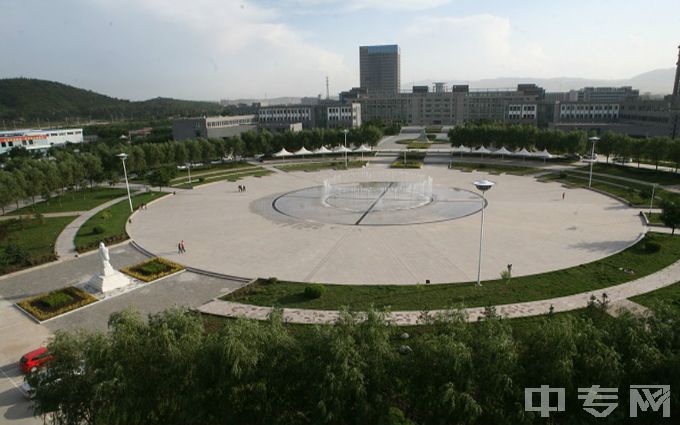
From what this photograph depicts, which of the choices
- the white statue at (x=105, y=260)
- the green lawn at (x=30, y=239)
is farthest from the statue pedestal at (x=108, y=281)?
the green lawn at (x=30, y=239)

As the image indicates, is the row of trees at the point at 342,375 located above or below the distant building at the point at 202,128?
below

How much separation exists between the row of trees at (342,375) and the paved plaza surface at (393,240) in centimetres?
1256

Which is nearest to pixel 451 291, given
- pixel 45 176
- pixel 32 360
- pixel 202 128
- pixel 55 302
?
pixel 32 360

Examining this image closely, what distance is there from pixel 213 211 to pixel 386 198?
1859 centimetres

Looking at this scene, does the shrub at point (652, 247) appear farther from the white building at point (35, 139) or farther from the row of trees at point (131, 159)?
the white building at point (35, 139)

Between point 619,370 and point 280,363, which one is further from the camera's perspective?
point 280,363

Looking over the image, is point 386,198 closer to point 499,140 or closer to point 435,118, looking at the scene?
point 499,140

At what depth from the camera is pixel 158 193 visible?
5341 centimetres

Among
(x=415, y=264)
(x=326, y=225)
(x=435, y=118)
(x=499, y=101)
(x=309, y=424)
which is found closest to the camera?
(x=309, y=424)

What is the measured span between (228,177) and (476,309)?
161 ft

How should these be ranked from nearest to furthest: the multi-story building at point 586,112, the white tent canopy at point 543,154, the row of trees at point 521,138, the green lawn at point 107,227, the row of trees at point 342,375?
the row of trees at point 342,375 → the green lawn at point 107,227 → the white tent canopy at point 543,154 → the row of trees at point 521,138 → the multi-story building at point 586,112

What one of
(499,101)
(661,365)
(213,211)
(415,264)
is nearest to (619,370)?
(661,365)

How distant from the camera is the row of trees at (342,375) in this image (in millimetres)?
12008

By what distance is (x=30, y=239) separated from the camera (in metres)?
35.8
